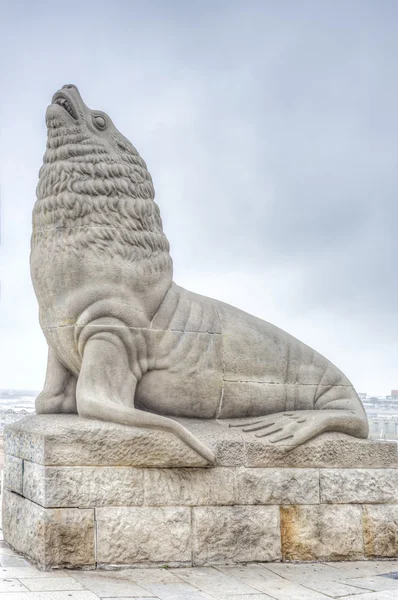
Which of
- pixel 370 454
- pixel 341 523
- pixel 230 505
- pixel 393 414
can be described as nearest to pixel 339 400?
pixel 370 454

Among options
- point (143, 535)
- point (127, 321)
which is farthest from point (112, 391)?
point (143, 535)

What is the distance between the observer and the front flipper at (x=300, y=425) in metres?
5.30

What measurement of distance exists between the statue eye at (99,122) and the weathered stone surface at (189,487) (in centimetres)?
258

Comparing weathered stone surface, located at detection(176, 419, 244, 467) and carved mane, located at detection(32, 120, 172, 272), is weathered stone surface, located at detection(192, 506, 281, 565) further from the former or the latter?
carved mane, located at detection(32, 120, 172, 272)

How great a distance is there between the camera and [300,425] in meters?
5.39

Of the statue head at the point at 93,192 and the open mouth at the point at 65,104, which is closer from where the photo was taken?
the statue head at the point at 93,192

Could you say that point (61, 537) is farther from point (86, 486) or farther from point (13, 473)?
point (13, 473)

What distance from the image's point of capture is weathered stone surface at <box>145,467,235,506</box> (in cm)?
487

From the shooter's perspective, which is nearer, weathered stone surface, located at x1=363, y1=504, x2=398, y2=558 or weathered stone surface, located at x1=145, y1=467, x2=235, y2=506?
weathered stone surface, located at x1=145, y1=467, x2=235, y2=506

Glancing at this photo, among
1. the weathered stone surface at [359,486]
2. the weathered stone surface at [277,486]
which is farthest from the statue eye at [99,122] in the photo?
the weathered stone surface at [359,486]

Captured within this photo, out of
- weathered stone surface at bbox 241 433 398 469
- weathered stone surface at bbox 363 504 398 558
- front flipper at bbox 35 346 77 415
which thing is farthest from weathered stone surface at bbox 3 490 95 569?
weathered stone surface at bbox 363 504 398 558

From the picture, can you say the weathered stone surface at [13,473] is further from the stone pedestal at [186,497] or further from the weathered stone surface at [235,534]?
the weathered stone surface at [235,534]

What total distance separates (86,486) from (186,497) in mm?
686

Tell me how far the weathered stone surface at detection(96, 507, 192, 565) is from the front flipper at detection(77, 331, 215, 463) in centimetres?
47
